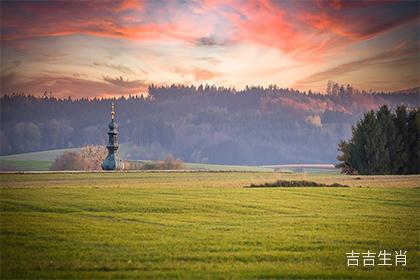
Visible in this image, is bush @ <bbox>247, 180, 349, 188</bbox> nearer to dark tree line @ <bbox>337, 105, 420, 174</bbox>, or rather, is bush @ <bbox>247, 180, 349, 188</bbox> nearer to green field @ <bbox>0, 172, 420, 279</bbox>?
green field @ <bbox>0, 172, 420, 279</bbox>

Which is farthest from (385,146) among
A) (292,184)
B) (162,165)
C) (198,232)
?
(198,232)

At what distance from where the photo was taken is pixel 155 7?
214 ft

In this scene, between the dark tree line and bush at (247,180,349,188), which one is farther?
the dark tree line

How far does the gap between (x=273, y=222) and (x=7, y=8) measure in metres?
41.8

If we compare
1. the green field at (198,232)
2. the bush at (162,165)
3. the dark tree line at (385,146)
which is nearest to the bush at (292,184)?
the green field at (198,232)

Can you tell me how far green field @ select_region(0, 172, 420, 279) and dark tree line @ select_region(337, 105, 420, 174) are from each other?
115 feet

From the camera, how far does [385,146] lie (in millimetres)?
89875

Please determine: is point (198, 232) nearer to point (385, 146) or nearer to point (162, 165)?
point (385, 146)

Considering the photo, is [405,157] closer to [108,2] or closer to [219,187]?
[219,187]

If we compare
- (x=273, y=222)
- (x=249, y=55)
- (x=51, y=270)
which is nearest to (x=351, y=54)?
(x=249, y=55)

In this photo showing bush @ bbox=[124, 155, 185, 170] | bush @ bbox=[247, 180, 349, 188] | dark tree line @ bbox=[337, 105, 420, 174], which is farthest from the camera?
bush @ bbox=[124, 155, 185, 170]

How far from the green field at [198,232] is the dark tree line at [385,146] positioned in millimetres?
35005

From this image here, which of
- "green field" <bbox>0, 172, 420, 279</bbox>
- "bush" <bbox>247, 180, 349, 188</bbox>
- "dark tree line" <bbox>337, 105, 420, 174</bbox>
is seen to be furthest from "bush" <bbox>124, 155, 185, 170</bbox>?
"green field" <bbox>0, 172, 420, 279</bbox>

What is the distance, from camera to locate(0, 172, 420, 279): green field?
21609 millimetres
